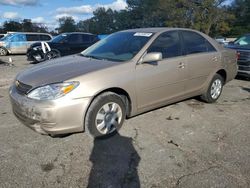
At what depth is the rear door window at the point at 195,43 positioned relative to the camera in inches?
189

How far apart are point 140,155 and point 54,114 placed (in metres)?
1.22

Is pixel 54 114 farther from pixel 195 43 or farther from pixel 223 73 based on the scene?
pixel 223 73

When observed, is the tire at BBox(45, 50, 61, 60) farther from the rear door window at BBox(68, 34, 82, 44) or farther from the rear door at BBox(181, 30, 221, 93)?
the rear door at BBox(181, 30, 221, 93)

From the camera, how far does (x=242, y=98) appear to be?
6.04 m

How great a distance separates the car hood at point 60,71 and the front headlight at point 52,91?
3.2 inches

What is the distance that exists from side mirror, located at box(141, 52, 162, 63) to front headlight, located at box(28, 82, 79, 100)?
1.19m

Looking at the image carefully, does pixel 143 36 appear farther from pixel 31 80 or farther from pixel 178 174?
pixel 178 174

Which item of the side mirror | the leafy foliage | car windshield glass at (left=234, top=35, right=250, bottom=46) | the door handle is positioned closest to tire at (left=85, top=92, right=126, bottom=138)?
the side mirror

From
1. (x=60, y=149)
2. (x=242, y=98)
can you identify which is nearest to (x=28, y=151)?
(x=60, y=149)

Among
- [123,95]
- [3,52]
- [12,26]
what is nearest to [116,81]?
[123,95]

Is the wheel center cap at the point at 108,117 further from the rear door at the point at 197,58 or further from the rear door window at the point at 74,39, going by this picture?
the rear door window at the point at 74,39

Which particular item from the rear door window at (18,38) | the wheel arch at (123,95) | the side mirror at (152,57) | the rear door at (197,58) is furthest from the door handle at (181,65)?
the rear door window at (18,38)

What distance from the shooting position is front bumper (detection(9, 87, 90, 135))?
3.17 meters

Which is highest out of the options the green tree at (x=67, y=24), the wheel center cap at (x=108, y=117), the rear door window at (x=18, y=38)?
the green tree at (x=67, y=24)
